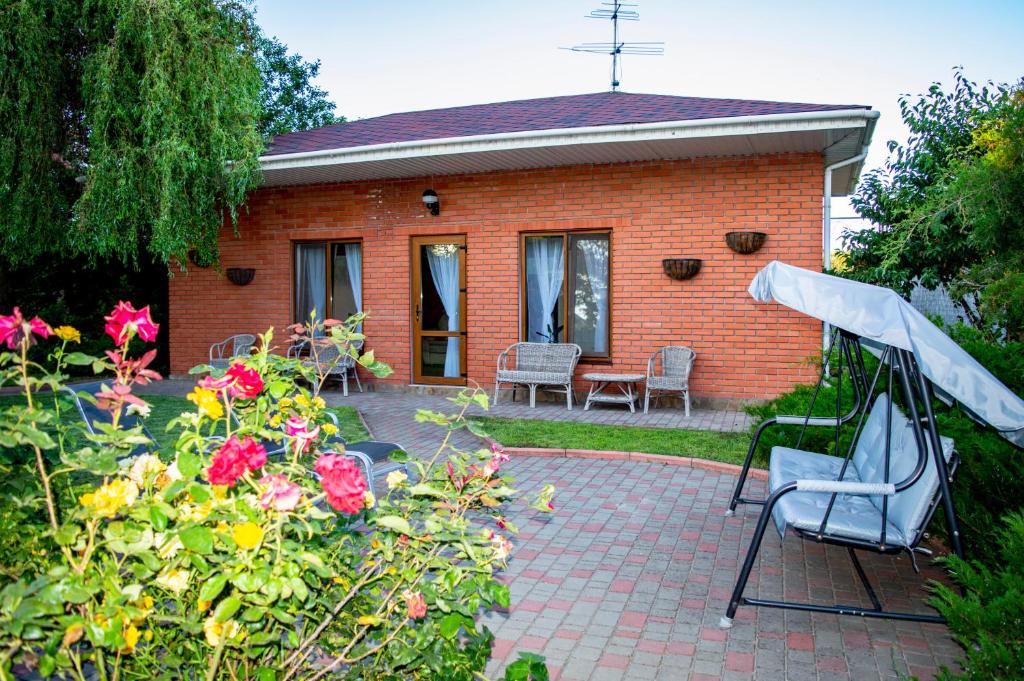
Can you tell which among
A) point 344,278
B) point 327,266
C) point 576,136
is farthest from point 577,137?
point 327,266

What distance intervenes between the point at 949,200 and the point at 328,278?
8.50 metres

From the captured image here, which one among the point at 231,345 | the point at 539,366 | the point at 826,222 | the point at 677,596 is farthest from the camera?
the point at 231,345

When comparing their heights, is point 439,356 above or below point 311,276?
below

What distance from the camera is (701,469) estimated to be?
21.6ft

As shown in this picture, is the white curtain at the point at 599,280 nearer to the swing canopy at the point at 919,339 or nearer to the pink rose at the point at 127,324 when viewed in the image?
the swing canopy at the point at 919,339

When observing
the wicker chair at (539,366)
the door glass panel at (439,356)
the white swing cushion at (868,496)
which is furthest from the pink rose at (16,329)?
the door glass panel at (439,356)

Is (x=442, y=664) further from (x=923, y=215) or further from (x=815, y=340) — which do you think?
(x=815, y=340)

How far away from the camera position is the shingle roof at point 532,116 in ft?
30.9

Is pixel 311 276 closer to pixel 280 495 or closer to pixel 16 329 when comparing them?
pixel 16 329

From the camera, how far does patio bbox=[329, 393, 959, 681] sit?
3.11 metres

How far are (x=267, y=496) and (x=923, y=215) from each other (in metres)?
7.94

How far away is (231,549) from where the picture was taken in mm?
1699

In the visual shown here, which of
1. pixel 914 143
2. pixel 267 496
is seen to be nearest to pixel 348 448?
pixel 267 496

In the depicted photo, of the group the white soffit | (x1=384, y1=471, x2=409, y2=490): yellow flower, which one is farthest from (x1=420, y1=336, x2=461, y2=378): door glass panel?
(x1=384, y1=471, x2=409, y2=490): yellow flower
